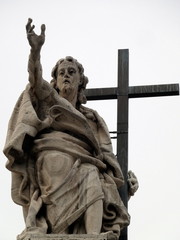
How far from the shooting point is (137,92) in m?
15.8

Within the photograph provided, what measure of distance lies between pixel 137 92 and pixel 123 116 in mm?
589

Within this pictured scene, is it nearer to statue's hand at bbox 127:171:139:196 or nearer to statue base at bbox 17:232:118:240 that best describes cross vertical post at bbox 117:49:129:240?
statue's hand at bbox 127:171:139:196

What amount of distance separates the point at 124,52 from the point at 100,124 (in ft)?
7.80

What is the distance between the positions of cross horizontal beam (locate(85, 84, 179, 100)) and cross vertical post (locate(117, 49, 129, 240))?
11 centimetres

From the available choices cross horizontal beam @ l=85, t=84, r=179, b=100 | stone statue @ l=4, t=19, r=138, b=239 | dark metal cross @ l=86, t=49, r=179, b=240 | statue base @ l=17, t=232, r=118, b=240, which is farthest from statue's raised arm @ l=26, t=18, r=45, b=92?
statue base @ l=17, t=232, r=118, b=240

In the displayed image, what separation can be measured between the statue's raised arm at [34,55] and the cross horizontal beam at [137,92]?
2308mm

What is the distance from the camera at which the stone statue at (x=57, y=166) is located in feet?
41.7

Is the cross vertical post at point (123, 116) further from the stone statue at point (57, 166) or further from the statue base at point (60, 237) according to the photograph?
the statue base at point (60, 237)

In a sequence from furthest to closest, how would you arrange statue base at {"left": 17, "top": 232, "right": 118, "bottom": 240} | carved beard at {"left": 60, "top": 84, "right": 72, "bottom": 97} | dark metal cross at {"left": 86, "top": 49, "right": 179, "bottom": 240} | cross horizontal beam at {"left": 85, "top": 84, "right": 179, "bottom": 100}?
cross horizontal beam at {"left": 85, "top": 84, "right": 179, "bottom": 100}, dark metal cross at {"left": 86, "top": 49, "right": 179, "bottom": 240}, carved beard at {"left": 60, "top": 84, "right": 72, "bottom": 97}, statue base at {"left": 17, "top": 232, "right": 118, "bottom": 240}

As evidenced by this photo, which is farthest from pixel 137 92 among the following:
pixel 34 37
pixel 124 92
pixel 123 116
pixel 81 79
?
pixel 34 37

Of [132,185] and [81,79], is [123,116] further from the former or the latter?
[132,185]

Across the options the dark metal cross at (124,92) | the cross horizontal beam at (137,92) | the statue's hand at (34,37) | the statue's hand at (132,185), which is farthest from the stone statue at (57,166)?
the cross horizontal beam at (137,92)

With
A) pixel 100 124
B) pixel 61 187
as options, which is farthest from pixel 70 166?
pixel 100 124

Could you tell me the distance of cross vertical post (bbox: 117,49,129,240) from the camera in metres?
14.5
